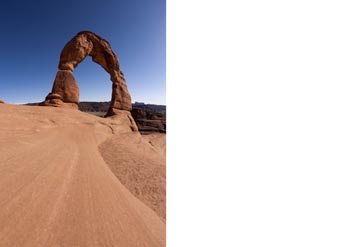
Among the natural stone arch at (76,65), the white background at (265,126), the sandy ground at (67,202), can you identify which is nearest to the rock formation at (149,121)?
the natural stone arch at (76,65)

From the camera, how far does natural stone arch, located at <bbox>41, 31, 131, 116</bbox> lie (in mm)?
6535

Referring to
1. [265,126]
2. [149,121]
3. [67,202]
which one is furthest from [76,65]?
[149,121]

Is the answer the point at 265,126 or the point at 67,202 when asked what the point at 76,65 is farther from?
the point at 265,126

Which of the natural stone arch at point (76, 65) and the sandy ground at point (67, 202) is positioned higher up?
the natural stone arch at point (76, 65)

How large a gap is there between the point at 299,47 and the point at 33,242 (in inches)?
52.4

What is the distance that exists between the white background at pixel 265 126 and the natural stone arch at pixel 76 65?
6282 mm

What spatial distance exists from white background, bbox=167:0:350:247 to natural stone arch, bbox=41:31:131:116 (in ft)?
20.6

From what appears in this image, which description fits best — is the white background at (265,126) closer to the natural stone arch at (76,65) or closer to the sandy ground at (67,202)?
the sandy ground at (67,202)

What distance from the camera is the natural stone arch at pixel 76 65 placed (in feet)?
21.4

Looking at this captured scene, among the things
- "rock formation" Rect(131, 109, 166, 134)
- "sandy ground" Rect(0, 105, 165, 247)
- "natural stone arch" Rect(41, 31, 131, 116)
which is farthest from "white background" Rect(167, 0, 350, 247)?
"rock formation" Rect(131, 109, 166, 134)

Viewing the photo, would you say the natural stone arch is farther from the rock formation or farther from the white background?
the rock formation

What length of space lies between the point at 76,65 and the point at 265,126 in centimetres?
829

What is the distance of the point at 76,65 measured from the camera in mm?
7559

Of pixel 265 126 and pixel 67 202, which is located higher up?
pixel 265 126
